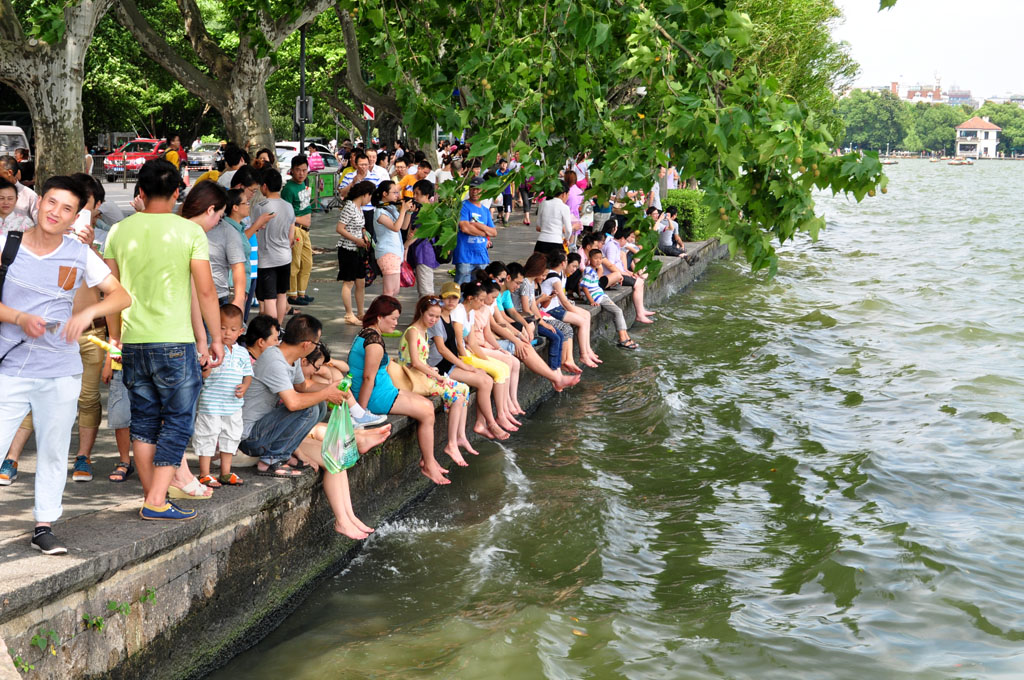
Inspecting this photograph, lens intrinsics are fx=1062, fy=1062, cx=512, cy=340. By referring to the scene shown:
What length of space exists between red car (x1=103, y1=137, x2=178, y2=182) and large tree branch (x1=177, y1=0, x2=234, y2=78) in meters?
16.0

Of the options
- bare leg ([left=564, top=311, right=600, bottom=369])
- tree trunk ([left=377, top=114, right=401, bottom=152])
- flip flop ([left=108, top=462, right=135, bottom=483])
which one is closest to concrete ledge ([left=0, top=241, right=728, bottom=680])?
flip flop ([left=108, top=462, right=135, bottom=483])

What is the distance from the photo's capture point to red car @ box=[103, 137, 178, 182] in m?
34.1

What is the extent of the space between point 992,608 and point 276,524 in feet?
17.1

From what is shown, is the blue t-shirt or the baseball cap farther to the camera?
the blue t-shirt

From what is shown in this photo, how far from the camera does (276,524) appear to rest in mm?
6539

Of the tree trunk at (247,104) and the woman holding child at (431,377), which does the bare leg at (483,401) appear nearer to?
the woman holding child at (431,377)

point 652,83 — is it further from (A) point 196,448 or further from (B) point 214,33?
(B) point 214,33

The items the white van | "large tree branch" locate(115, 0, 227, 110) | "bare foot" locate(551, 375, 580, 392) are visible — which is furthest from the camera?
the white van

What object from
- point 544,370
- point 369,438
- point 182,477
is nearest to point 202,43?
point 544,370

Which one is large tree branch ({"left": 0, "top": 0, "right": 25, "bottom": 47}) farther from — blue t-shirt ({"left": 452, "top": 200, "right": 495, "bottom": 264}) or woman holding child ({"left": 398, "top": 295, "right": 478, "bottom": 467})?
woman holding child ({"left": 398, "top": 295, "right": 478, "bottom": 467})

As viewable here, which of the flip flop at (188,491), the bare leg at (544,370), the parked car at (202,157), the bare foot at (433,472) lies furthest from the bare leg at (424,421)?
the parked car at (202,157)

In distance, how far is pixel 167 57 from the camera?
16922 mm

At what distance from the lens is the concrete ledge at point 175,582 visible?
185 inches

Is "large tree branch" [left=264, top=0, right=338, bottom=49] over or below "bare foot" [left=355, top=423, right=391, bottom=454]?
over
